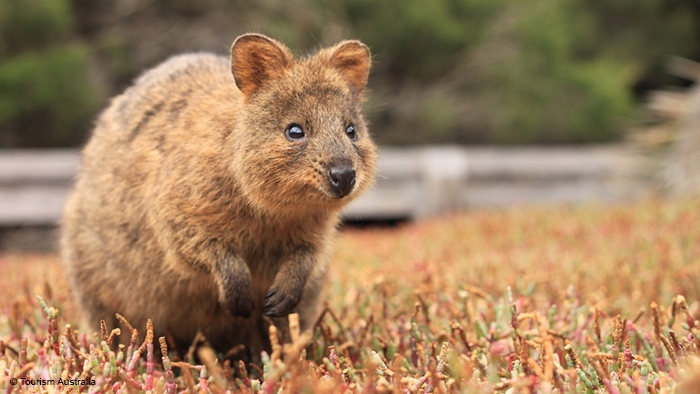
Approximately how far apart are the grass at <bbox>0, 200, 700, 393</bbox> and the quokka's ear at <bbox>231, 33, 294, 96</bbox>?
112 cm

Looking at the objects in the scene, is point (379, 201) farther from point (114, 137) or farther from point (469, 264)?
point (114, 137)

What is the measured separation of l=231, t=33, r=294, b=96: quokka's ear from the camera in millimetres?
3439

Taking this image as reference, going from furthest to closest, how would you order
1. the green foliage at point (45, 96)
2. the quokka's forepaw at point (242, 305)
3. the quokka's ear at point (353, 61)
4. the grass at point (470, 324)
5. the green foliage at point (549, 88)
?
the green foliage at point (549, 88)
the green foliage at point (45, 96)
the quokka's ear at point (353, 61)
the quokka's forepaw at point (242, 305)
the grass at point (470, 324)

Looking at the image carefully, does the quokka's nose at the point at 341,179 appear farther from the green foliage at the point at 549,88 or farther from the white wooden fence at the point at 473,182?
the green foliage at the point at 549,88

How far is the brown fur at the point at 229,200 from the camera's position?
3314 mm

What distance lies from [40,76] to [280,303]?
784 cm

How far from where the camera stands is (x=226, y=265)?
10.8 feet

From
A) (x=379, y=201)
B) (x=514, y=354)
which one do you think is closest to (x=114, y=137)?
(x=514, y=354)

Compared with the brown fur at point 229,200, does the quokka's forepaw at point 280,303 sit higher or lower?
lower

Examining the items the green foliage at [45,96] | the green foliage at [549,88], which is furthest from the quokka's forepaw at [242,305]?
the green foliage at [549,88]

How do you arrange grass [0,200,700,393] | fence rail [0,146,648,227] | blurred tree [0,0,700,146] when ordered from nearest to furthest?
grass [0,200,700,393] → fence rail [0,146,648,227] → blurred tree [0,0,700,146]

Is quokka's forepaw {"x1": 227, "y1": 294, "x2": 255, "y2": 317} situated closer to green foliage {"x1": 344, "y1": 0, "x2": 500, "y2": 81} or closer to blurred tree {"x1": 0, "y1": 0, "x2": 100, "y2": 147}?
blurred tree {"x1": 0, "y1": 0, "x2": 100, "y2": 147}

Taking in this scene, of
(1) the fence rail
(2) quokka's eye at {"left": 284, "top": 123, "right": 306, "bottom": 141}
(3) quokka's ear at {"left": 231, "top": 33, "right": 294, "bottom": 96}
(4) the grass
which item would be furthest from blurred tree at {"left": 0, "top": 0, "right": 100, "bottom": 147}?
(2) quokka's eye at {"left": 284, "top": 123, "right": 306, "bottom": 141}

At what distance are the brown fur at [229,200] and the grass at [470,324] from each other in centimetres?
22
